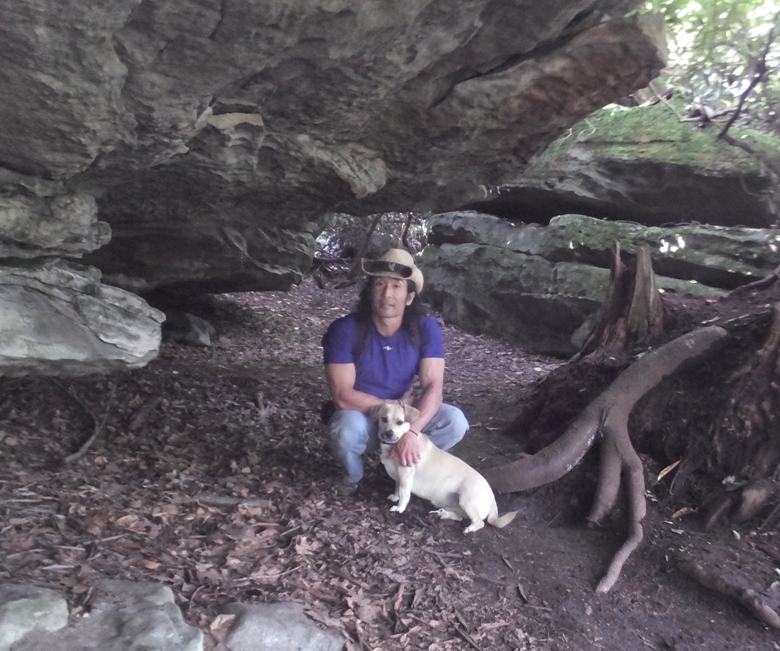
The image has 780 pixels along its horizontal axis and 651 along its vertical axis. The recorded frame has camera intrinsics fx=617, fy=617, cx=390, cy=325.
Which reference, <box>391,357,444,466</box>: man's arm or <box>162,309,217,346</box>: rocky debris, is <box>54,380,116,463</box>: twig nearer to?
<box>391,357,444,466</box>: man's arm

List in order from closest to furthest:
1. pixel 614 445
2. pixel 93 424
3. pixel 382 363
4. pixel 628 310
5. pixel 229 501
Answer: pixel 229 501
pixel 382 363
pixel 614 445
pixel 93 424
pixel 628 310

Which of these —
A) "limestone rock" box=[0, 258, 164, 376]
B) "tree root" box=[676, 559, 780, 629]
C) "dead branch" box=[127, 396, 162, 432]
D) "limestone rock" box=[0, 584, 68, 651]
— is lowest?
"dead branch" box=[127, 396, 162, 432]

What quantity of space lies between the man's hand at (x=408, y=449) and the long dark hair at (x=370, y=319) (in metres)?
0.76

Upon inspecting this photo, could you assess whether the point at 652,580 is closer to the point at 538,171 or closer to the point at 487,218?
the point at 538,171

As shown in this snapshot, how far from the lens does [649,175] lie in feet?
30.0

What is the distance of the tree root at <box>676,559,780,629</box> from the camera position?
3.85m

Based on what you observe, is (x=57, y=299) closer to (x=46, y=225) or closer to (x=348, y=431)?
(x=46, y=225)

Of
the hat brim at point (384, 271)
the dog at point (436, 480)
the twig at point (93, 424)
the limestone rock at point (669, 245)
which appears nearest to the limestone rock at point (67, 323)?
the twig at point (93, 424)

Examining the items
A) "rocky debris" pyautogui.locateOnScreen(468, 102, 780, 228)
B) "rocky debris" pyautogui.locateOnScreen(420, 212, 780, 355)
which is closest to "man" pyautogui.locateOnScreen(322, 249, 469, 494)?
"rocky debris" pyautogui.locateOnScreen(468, 102, 780, 228)

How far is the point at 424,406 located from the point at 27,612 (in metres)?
2.73

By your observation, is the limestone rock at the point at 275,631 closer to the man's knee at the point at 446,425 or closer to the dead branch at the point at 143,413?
the man's knee at the point at 446,425

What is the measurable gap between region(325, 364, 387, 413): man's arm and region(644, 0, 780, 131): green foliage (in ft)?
10.8

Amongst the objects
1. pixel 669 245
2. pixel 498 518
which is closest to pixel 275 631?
pixel 498 518

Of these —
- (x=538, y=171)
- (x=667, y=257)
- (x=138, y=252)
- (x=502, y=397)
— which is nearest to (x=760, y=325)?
(x=502, y=397)
